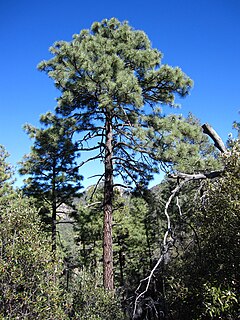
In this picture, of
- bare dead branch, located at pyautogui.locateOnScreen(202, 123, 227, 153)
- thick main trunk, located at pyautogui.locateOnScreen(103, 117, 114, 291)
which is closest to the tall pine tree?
thick main trunk, located at pyautogui.locateOnScreen(103, 117, 114, 291)

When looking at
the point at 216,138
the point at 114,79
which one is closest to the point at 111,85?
the point at 114,79

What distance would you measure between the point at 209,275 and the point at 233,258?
407 millimetres

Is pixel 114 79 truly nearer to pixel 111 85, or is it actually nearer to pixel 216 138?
pixel 111 85

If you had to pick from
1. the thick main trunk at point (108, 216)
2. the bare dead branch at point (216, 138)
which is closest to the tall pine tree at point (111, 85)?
the thick main trunk at point (108, 216)

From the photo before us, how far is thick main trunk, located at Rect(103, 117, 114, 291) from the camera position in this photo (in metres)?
8.15

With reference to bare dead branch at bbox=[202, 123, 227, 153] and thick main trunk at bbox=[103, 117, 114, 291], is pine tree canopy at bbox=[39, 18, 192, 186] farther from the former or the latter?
bare dead branch at bbox=[202, 123, 227, 153]

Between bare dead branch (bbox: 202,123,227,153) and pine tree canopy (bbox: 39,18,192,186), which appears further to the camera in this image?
pine tree canopy (bbox: 39,18,192,186)

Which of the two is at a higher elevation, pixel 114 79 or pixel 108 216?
pixel 114 79

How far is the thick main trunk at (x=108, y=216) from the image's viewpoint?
8148 mm

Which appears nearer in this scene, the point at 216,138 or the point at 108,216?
the point at 216,138

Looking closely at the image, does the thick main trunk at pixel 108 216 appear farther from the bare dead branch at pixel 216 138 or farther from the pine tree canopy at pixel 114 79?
the bare dead branch at pixel 216 138

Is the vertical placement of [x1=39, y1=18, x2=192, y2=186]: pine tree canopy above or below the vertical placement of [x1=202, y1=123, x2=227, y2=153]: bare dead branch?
above

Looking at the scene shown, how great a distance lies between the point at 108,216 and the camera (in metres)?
8.77

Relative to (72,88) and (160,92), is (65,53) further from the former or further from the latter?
(160,92)
